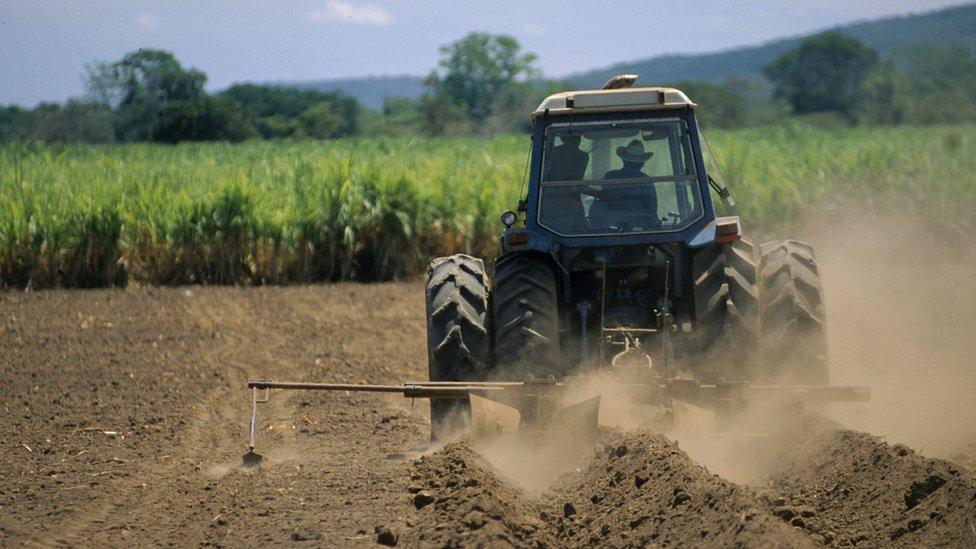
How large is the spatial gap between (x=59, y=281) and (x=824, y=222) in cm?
1090

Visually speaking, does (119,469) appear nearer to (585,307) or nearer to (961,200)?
(585,307)

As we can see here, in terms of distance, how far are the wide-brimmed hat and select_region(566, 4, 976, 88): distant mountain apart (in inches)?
4983

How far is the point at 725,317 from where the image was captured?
6387mm

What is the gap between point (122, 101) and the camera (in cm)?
2094

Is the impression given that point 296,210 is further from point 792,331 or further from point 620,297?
point 792,331

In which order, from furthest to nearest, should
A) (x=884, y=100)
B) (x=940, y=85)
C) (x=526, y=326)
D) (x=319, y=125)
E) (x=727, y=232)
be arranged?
(x=940, y=85) → (x=884, y=100) → (x=319, y=125) → (x=727, y=232) → (x=526, y=326)

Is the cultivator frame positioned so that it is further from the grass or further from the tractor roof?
the grass

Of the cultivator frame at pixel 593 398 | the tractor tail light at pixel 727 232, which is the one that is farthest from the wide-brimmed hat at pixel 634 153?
the cultivator frame at pixel 593 398

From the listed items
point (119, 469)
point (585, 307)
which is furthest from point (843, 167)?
point (119, 469)

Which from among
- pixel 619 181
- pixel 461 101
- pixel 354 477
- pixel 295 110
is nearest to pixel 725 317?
pixel 619 181

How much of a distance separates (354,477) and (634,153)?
255cm

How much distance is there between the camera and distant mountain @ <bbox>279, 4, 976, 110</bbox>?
5536 inches

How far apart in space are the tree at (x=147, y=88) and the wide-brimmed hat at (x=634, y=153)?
1402 centimetres

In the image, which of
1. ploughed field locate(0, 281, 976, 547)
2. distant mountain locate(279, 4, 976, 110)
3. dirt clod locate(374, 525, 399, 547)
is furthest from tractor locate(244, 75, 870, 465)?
distant mountain locate(279, 4, 976, 110)
